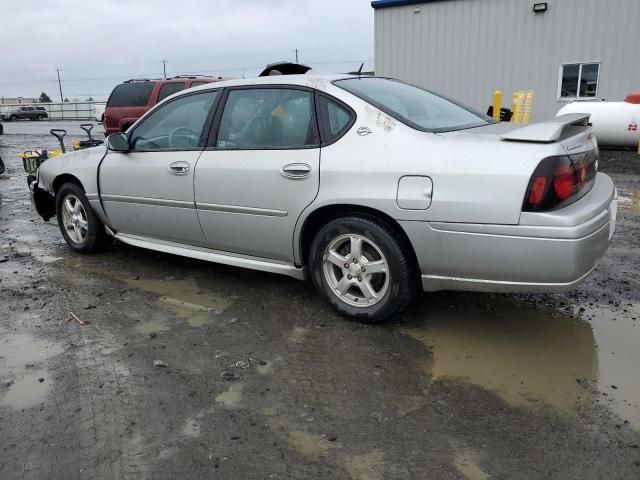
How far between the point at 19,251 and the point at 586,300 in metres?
5.31

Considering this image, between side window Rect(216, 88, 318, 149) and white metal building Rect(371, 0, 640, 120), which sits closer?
side window Rect(216, 88, 318, 149)

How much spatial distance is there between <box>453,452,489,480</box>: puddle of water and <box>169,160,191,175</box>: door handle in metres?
2.78

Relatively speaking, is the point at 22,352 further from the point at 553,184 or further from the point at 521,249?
the point at 553,184

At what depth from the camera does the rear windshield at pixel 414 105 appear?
3.43 m

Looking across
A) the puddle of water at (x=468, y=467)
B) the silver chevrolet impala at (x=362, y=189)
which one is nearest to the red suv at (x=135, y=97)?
the silver chevrolet impala at (x=362, y=189)

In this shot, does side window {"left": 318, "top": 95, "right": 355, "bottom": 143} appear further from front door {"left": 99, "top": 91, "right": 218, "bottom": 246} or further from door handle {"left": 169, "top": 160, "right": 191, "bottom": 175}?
door handle {"left": 169, "top": 160, "right": 191, "bottom": 175}

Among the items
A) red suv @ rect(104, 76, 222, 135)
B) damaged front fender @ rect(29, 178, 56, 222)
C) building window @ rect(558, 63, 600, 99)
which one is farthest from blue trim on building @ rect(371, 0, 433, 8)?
damaged front fender @ rect(29, 178, 56, 222)

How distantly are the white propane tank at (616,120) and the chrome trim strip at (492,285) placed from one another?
1056cm

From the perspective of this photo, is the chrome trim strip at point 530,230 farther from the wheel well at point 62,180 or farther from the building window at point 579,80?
the building window at point 579,80

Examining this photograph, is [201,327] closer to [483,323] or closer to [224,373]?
[224,373]

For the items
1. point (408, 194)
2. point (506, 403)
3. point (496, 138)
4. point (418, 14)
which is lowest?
point (506, 403)

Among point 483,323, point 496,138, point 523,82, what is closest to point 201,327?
point 483,323

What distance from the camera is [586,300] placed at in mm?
3902

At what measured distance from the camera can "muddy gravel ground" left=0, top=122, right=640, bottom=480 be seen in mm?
2328
